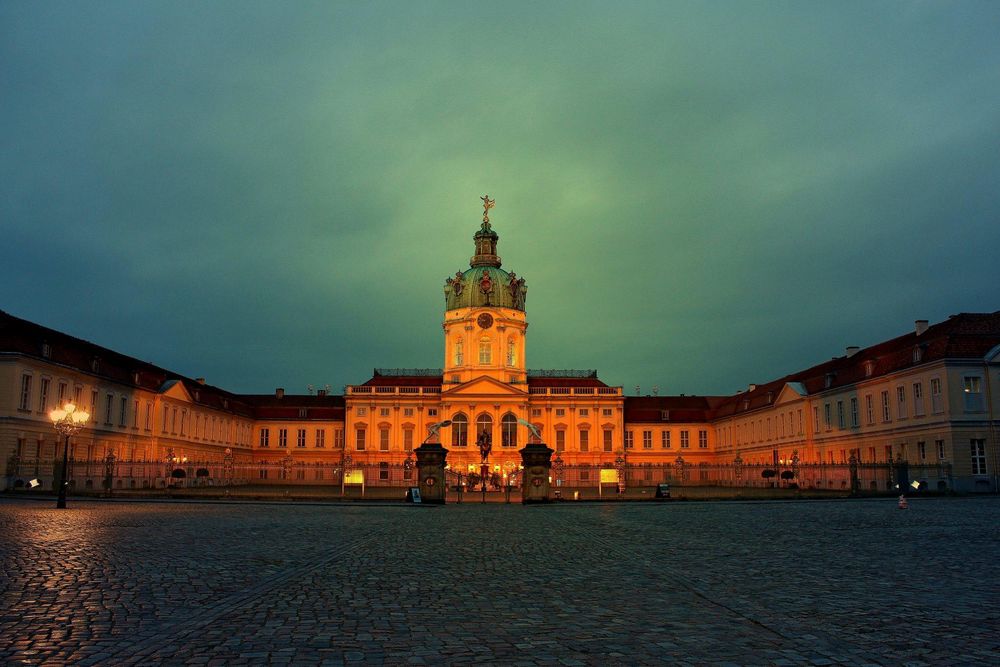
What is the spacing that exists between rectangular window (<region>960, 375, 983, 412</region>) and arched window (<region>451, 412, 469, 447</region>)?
52.0 meters

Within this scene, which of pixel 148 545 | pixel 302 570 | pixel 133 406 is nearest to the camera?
pixel 302 570

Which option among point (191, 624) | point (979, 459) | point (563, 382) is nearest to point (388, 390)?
point (563, 382)

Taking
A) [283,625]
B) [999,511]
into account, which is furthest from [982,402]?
[283,625]

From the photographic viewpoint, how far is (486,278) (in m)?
97.8

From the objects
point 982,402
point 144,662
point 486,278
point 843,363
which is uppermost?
point 486,278

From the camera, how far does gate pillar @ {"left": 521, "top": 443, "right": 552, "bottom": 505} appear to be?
40.8 metres

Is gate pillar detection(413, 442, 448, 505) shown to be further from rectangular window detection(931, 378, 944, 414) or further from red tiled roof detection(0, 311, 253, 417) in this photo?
rectangular window detection(931, 378, 944, 414)

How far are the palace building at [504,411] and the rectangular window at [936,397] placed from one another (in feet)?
0.40

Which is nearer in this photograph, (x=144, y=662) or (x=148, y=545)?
(x=144, y=662)

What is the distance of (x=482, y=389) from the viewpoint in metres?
94.1

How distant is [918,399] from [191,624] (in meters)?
55.6

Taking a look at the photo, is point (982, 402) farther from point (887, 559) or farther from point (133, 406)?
point (133, 406)

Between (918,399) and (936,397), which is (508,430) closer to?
(918,399)

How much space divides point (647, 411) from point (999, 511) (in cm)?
7145
